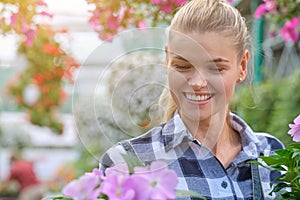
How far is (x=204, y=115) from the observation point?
4.78 feet

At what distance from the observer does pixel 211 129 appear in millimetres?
1528

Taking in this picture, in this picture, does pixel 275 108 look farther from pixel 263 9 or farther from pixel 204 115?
pixel 204 115

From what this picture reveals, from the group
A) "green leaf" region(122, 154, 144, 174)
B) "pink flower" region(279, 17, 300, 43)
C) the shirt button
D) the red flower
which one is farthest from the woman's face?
the red flower

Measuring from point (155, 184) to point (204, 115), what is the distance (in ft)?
1.76

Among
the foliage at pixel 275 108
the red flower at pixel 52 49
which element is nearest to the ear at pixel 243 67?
the foliage at pixel 275 108

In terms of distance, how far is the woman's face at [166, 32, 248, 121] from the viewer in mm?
1358

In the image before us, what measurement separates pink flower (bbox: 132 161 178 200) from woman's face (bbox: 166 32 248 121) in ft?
1.40

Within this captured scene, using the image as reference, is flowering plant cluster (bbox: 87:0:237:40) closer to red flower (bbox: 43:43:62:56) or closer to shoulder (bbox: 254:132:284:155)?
shoulder (bbox: 254:132:284:155)

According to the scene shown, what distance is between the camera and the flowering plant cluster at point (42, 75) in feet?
12.8

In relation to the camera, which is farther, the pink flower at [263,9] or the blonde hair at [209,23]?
the pink flower at [263,9]

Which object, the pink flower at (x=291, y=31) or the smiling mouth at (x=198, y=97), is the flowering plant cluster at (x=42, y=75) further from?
the pink flower at (x=291, y=31)

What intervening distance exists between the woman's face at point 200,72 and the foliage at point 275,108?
6.48 feet

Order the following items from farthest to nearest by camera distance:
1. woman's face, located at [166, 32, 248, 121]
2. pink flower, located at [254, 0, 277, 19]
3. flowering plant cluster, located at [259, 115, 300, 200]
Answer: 1. pink flower, located at [254, 0, 277, 19]
2. woman's face, located at [166, 32, 248, 121]
3. flowering plant cluster, located at [259, 115, 300, 200]

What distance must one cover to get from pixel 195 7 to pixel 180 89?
0.21m
